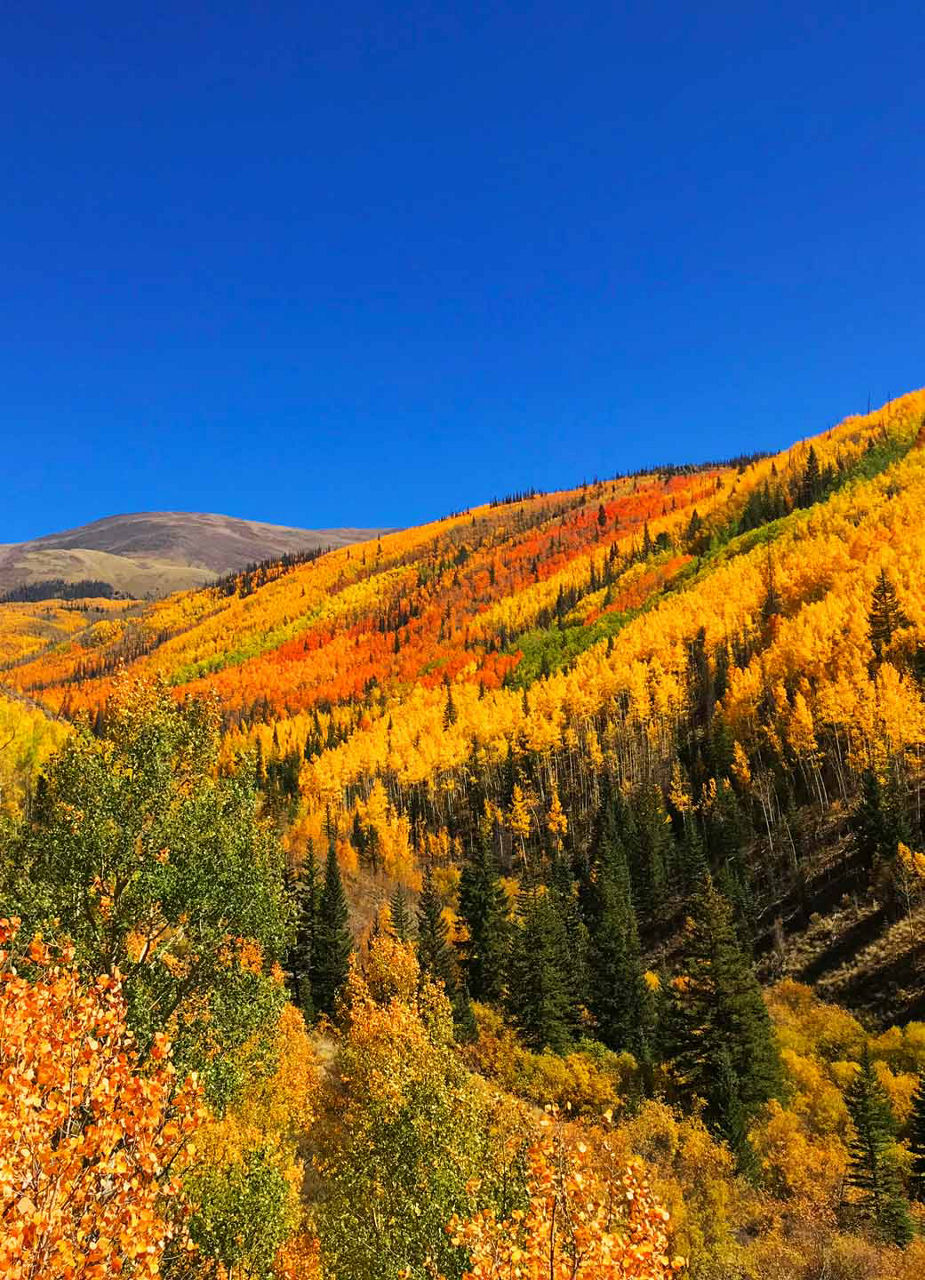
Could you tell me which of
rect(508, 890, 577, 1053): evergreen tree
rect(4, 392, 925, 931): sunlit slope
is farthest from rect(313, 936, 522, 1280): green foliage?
rect(4, 392, 925, 931): sunlit slope

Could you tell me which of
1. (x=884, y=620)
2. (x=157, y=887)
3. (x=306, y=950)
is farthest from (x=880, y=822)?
(x=157, y=887)

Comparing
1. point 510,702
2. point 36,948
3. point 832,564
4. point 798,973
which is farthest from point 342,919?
point 832,564

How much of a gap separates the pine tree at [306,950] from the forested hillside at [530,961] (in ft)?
1.68

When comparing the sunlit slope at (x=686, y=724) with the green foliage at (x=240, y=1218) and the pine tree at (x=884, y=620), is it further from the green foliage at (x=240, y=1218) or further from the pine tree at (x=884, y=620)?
the green foliage at (x=240, y=1218)

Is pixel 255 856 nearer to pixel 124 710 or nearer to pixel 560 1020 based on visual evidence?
pixel 124 710

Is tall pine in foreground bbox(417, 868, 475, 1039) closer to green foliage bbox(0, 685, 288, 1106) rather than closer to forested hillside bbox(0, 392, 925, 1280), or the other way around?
forested hillside bbox(0, 392, 925, 1280)

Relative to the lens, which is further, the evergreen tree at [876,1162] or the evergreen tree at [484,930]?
the evergreen tree at [484,930]

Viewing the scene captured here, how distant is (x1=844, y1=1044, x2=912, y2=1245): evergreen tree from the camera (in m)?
39.2

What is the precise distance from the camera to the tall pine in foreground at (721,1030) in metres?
52.9

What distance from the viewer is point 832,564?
154750 mm

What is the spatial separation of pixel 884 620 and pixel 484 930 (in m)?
86.8

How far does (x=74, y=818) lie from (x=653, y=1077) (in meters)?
56.0

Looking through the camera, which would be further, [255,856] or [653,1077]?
[653,1077]

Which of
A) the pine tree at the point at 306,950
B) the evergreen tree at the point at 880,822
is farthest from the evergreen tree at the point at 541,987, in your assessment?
the evergreen tree at the point at 880,822
